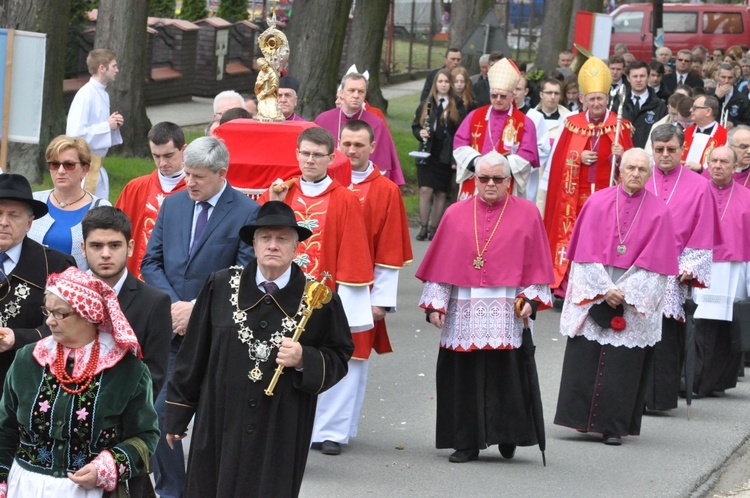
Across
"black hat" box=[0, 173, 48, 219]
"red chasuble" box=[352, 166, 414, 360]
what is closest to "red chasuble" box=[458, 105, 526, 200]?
"red chasuble" box=[352, 166, 414, 360]

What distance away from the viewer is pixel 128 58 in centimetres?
1903

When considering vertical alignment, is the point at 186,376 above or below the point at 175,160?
below

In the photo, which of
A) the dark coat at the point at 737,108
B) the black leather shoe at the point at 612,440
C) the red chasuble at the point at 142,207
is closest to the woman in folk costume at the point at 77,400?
the red chasuble at the point at 142,207

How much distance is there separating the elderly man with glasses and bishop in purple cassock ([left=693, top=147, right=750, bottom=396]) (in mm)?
2968

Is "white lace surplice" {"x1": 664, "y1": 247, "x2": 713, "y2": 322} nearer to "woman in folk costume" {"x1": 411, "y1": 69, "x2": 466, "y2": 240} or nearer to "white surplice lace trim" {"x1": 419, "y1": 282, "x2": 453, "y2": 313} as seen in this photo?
"white surplice lace trim" {"x1": 419, "y1": 282, "x2": 453, "y2": 313}

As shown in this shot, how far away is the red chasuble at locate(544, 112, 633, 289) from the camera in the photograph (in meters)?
14.4

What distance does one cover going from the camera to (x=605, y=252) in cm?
960

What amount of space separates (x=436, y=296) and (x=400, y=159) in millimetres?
14741

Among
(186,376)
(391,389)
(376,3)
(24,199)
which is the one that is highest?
(376,3)

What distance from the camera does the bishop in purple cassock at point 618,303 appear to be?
952 cm

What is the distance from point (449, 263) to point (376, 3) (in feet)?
51.1

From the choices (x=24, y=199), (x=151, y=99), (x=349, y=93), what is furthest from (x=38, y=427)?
(x=151, y=99)

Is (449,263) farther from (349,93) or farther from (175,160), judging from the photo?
(349,93)

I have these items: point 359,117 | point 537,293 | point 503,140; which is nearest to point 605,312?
point 537,293
